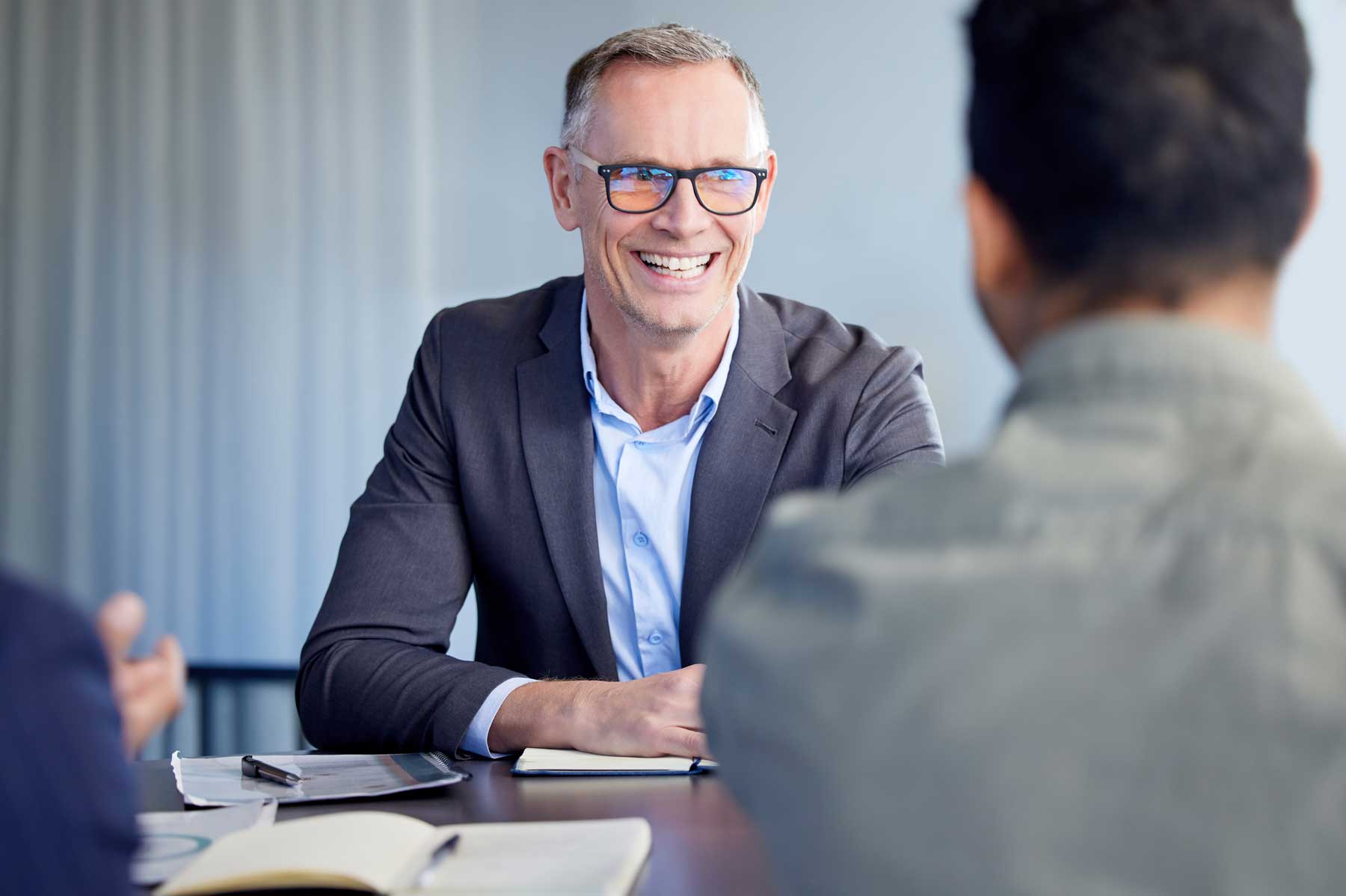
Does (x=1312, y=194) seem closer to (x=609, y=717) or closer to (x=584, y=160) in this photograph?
(x=609, y=717)

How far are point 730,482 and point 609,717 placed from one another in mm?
585

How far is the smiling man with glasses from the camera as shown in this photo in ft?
6.64

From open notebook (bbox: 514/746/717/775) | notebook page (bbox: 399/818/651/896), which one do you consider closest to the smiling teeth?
open notebook (bbox: 514/746/717/775)

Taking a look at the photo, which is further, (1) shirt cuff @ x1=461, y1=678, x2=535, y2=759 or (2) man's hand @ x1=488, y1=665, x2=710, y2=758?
(1) shirt cuff @ x1=461, y1=678, x2=535, y2=759

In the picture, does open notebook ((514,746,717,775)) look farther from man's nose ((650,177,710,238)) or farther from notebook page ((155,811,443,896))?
man's nose ((650,177,710,238))

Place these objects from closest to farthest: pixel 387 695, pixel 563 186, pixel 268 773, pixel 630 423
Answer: pixel 268 773 → pixel 387 695 → pixel 630 423 → pixel 563 186

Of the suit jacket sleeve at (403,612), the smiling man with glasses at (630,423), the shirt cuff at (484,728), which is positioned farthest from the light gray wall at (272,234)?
the shirt cuff at (484,728)

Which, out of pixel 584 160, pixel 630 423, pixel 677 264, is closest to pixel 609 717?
pixel 630 423

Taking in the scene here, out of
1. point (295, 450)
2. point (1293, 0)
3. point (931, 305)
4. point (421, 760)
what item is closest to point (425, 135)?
point (295, 450)

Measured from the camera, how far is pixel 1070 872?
1.90 ft

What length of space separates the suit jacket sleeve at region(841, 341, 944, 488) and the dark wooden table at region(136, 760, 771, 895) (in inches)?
29.8

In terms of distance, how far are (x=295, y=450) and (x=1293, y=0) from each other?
350 cm

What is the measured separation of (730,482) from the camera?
2041 mm

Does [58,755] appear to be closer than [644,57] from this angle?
Yes
